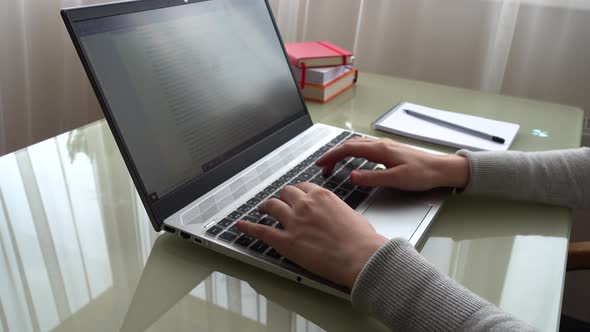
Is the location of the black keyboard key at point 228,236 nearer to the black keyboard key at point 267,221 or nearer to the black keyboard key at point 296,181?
the black keyboard key at point 267,221

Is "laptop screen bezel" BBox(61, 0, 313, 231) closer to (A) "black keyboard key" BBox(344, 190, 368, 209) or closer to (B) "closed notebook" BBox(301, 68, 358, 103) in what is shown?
(A) "black keyboard key" BBox(344, 190, 368, 209)

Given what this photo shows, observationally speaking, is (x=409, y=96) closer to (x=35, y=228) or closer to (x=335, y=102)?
(x=335, y=102)

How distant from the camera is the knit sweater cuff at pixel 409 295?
0.52 metres

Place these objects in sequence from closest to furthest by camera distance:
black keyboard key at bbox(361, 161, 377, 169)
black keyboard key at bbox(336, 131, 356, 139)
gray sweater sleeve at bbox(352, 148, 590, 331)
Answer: gray sweater sleeve at bbox(352, 148, 590, 331), black keyboard key at bbox(361, 161, 377, 169), black keyboard key at bbox(336, 131, 356, 139)

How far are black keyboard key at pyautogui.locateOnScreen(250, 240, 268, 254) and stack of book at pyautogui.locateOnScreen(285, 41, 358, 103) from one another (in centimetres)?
60

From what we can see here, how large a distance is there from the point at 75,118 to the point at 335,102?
113cm

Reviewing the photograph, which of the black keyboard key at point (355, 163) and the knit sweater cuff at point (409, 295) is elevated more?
the black keyboard key at point (355, 163)

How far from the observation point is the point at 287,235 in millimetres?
594

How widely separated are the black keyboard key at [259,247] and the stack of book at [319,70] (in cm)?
60

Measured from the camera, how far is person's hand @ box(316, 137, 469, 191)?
2.48ft

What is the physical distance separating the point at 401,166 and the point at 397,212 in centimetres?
8

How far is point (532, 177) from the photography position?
0.79 metres

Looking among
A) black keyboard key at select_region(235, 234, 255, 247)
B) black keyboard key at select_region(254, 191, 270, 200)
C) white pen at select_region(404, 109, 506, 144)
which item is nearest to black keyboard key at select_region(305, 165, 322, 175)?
black keyboard key at select_region(254, 191, 270, 200)

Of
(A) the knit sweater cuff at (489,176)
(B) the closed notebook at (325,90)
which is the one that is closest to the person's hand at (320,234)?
(A) the knit sweater cuff at (489,176)
